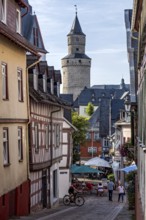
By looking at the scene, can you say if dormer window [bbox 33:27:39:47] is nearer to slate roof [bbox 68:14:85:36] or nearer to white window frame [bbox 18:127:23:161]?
white window frame [bbox 18:127:23:161]

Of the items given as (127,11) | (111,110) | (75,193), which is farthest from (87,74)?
(127,11)

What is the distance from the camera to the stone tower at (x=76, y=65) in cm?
18012

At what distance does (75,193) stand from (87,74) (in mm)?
144991

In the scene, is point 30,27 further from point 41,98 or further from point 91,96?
point 91,96

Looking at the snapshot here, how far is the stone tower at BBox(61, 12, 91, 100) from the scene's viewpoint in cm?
18012

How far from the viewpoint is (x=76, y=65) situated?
18150cm

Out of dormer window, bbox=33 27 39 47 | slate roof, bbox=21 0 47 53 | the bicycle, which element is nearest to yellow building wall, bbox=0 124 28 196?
the bicycle

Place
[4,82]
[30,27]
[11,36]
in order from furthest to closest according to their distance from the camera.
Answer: [30,27]
[4,82]
[11,36]

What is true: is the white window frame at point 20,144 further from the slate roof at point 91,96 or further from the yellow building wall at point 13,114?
the slate roof at point 91,96

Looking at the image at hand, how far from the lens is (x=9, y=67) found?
2250 cm

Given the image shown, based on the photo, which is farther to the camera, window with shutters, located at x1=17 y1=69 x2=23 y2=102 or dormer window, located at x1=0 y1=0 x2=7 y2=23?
window with shutters, located at x1=17 y1=69 x2=23 y2=102

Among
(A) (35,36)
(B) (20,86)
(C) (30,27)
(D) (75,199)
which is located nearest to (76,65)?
(A) (35,36)

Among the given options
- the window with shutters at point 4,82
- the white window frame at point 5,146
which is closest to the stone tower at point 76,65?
the window with shutters at point 4,82

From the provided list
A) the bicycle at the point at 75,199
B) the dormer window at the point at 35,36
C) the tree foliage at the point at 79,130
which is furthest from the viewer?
the tree foliage at the point at 79,130
